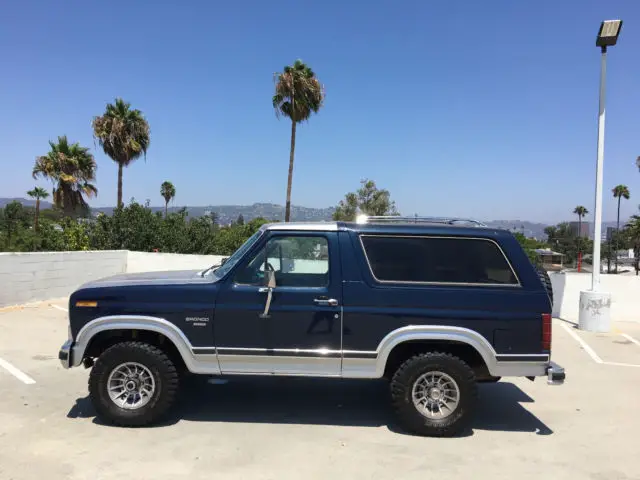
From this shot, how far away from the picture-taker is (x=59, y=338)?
27.0ft

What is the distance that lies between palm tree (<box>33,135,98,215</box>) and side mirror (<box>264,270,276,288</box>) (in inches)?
1175

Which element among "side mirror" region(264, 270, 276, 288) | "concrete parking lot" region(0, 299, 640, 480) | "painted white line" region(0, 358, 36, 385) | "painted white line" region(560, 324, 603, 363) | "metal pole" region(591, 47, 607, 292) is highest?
"metal pole" region(591, 47, 607, 292)

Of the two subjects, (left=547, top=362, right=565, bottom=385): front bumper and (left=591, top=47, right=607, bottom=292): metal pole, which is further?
(left=591, top=47, right=607, bottom=292): metal pole

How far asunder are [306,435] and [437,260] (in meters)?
2.05

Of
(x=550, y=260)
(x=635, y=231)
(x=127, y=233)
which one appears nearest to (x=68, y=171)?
(x=127, y=233)

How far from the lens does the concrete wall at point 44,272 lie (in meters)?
10.8

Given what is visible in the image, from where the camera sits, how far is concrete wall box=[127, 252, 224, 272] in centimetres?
1518

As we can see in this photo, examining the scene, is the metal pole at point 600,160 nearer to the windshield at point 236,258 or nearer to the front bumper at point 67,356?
the windshield at point 236,258

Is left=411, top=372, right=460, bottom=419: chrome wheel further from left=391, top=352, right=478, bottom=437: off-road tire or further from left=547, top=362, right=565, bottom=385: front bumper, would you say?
left=547, top=362, right=565, bottom=385: front bumper

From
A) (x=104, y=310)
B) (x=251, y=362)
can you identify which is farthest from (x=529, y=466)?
(x=104, y=310)

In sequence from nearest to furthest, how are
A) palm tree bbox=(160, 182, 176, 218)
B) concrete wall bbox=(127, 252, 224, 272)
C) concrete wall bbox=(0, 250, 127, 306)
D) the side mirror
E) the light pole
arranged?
1. the side mirror
2. the light pole
3. concrete wall bbox=(0, 250, 127, 306)
4. concrete wall bbox=(127, 252, 224, 272)
5. palm tree bbox=(160, 182, 176, 218)

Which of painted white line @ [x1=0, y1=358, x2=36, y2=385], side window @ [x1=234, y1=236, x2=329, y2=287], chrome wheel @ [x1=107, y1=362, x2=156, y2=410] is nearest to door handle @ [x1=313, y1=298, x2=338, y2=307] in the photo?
side window @ [x1=234, y1=236, x2=329, y2=287]

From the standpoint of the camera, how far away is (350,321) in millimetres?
4516

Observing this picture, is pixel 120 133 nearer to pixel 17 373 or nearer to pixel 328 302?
pixel 17 373
